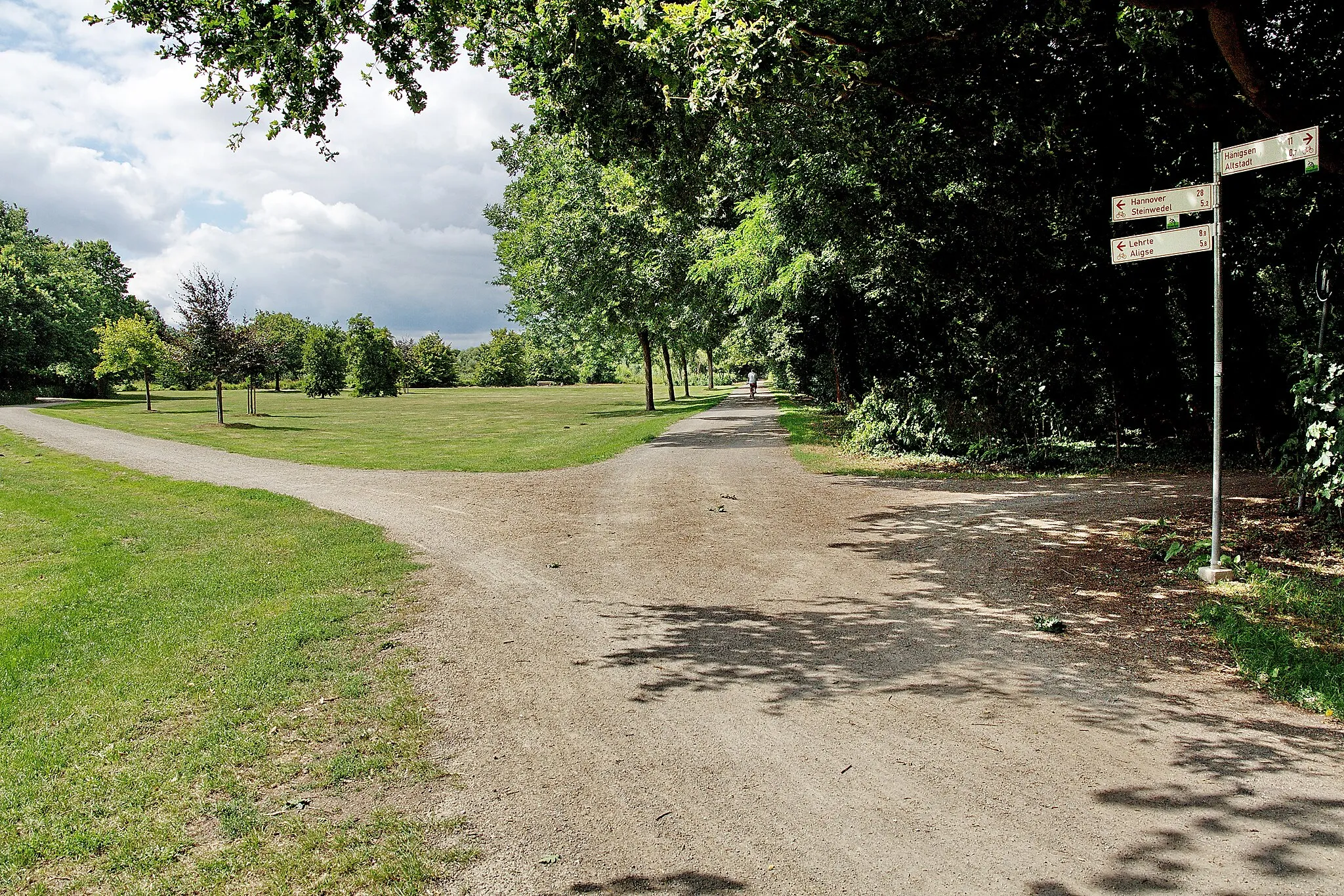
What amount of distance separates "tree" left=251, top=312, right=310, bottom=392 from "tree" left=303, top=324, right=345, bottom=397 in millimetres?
1651

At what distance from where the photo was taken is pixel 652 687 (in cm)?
443

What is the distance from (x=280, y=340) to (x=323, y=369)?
2307 centimetres

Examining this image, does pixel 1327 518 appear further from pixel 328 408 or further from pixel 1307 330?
pixel 328 408

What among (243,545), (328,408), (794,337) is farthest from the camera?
(328,408)

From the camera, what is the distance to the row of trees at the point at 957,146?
730 cm

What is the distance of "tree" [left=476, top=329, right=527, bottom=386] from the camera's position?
79.9 m

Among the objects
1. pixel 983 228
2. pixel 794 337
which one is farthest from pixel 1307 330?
pixel 794 337

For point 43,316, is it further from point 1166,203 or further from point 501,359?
point 1166,203

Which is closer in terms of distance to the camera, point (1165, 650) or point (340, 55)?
point (1165, 650)

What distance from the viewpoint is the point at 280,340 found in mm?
33062

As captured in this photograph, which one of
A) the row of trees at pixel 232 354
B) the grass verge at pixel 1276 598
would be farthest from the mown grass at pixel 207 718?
the row of trees at pixel 232 354

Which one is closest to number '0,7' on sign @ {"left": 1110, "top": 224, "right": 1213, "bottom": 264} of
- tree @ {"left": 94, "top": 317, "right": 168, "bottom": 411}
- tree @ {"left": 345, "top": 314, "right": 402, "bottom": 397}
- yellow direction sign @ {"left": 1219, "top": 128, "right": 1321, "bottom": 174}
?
yellow direction sign @ {"left": 1219, "top": 128, "right": 1321, "bottom": 174}

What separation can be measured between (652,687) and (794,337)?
2416cm

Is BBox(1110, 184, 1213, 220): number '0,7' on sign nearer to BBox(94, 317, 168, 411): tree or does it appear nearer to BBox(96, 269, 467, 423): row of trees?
BBox(96, 269, 467, 423): row of trees
